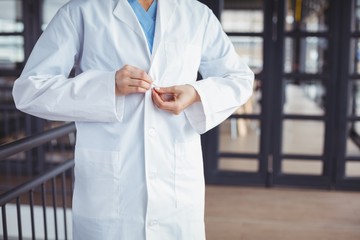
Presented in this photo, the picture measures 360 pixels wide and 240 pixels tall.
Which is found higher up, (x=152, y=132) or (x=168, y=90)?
(x=168, y=90)

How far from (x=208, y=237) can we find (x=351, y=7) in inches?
82.0

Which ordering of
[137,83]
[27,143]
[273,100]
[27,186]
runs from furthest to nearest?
[273,100] < [27,186] < [27,143] < [137,83]

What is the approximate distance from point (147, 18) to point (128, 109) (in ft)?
0.80

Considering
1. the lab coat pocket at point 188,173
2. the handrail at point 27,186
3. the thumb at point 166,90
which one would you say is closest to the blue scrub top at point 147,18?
the thumb at point 166,90

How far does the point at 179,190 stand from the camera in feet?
3.91

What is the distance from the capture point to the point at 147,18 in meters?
1.16

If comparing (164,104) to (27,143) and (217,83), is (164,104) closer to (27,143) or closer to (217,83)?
(217,83)

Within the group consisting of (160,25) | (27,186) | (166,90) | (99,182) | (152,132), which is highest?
(160,25)

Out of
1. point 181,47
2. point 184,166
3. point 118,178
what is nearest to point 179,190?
point 184,166

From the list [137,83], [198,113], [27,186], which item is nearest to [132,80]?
[137,83]

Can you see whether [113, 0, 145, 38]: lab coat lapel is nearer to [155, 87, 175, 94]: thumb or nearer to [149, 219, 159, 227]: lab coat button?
[155, 87, 175, 94]: thumb

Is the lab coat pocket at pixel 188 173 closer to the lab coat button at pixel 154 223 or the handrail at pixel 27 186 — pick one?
the lab coat button at pixel 154 223

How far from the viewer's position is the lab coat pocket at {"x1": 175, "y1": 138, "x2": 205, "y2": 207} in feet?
3.87

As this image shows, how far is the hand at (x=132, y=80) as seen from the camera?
3.30ft
